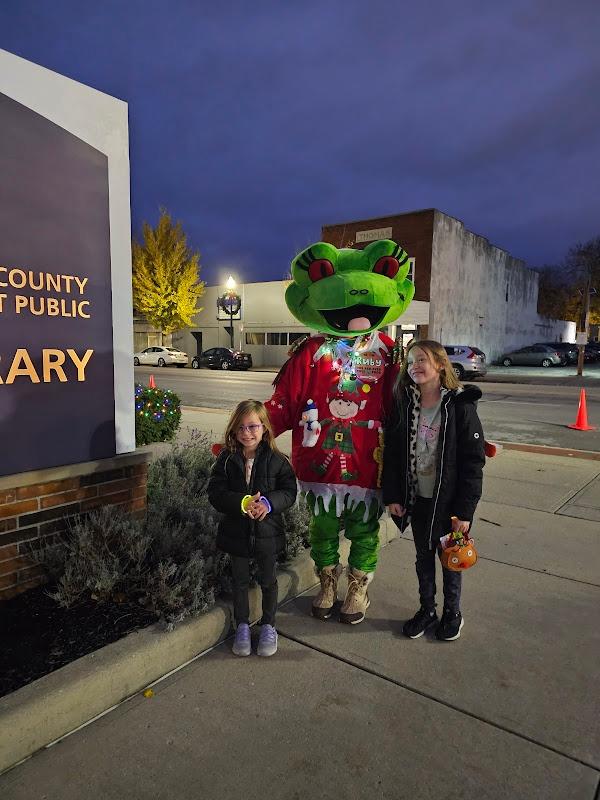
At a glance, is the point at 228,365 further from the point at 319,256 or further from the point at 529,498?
the point at 319,256

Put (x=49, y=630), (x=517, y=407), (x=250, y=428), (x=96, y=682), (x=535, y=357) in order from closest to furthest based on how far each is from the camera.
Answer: (x=96, y=682) → (x=49, y=630) → (x=250, y=428) → (x=517, y=407) → (x=535, y=357)

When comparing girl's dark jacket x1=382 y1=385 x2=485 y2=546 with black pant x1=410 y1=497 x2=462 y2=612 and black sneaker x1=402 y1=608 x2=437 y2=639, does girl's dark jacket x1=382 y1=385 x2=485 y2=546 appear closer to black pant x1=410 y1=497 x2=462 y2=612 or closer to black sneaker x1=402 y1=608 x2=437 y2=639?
black pant x1=410 y1=497 x2=462 y2=612

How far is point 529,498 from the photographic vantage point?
5551 millimetres

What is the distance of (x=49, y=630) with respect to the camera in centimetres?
263

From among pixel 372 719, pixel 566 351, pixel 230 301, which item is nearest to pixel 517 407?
pixel 372 719

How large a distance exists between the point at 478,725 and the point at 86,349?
8.95 feet

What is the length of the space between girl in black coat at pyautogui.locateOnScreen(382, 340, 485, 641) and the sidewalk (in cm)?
29

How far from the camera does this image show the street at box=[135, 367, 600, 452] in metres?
9.23

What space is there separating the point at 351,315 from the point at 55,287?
1632mm

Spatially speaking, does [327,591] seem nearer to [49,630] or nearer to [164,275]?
[49,630]

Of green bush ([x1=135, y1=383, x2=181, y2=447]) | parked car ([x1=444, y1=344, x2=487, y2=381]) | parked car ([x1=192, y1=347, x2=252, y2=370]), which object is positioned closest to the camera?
green bush ([x1=135, y1=383, x2=181, y2=447])

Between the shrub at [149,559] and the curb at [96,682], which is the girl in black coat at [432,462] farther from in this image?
the curb at [96,682]

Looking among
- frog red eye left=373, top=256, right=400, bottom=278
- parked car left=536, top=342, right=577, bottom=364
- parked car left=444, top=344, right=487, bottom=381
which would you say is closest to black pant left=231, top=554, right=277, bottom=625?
frog red eye left=373, top=256, right=400, bottom=278

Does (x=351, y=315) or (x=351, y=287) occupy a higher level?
(x=351, y=287)
